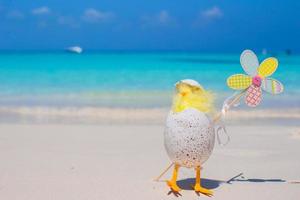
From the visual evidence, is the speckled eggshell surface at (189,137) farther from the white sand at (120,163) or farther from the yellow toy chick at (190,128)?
the white sand at (120,163)

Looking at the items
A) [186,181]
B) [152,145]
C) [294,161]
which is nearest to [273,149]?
[294,161]

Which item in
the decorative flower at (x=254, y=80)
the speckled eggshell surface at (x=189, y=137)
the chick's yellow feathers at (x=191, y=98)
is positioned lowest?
the speckled eggshell surface at (x=189, y=137)

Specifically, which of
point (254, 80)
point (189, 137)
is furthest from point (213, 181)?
point (254, 80)

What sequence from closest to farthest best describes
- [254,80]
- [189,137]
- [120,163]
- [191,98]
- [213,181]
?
1. [189,137]
2. [191,98]
3. [254,80]
4. [213,181]
5. [120,163]

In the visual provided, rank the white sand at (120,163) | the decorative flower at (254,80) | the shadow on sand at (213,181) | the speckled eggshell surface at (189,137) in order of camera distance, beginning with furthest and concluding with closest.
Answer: the shadow on sand at (213,181) → the decorative flower at (254,80) → the white sand at (120,163) → the speckled eggshell surface at (189,137)

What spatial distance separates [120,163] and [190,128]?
4.57ft

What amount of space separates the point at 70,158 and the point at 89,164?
343 millimetres

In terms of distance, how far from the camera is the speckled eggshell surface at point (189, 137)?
385 cm

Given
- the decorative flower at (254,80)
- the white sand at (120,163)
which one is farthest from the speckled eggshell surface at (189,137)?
the decorative flower at (254,80)

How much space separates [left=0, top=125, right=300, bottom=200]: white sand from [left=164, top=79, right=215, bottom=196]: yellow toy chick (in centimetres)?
28

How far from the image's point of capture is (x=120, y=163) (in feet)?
16.6

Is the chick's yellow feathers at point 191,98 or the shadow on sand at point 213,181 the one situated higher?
the chick's yellow feathers at point 191,98

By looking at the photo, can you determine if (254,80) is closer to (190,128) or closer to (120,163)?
(190,128)

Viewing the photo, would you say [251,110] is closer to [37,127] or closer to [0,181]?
[37,127]
